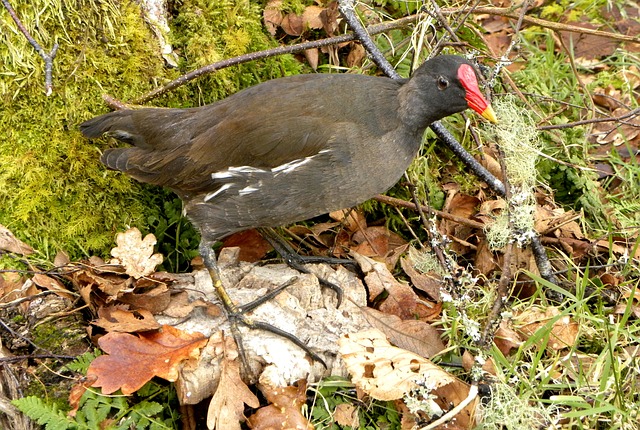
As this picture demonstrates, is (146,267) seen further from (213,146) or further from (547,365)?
(547,365)

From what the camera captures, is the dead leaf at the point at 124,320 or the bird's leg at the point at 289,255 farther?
the bird's leg at the point at 289,255

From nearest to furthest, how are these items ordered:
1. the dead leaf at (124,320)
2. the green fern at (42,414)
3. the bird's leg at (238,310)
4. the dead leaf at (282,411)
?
the green fern at (42,414) → the dead leaf at (282,411) → the dead leaf at (124,320) → the bird's leg at (238,310)

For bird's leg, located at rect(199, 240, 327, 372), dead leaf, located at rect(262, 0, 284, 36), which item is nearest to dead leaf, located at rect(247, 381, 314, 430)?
bird's leg, located at rect(199, 240, 327, 372)

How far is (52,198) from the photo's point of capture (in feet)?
13.3

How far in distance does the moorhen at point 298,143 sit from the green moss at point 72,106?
271 millimetres

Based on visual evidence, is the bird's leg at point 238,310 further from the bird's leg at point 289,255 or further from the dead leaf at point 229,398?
the bird's leg at point 289,255

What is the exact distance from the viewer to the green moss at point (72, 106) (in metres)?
3.91

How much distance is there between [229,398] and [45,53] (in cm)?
211

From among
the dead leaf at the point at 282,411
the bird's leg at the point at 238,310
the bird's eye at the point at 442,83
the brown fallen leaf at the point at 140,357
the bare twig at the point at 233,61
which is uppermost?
the bare twig at the point at 233,61

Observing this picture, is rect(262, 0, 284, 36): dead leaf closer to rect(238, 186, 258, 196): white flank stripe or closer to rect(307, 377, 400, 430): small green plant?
rect(238, 186, 258, 196): white flank stripe

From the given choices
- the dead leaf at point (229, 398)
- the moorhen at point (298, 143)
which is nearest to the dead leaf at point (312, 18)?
the moorhen at point (298, 143)

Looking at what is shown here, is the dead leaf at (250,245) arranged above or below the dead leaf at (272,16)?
below

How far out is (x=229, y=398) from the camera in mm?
3164

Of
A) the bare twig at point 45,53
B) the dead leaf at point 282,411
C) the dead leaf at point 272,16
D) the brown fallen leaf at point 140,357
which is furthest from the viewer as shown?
the dead leaf at point 272,16
